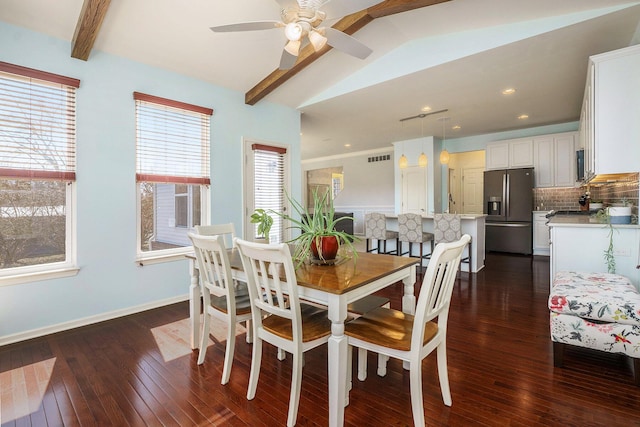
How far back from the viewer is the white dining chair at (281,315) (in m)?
1.55

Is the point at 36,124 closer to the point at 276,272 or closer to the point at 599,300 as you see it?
the point at 276,272

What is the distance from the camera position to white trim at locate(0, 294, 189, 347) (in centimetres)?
264

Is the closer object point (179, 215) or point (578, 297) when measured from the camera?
point (578, 297)

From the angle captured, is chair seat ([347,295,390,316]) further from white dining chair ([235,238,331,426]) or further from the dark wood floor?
the dark wood floor

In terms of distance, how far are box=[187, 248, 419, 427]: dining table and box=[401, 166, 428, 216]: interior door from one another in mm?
5546

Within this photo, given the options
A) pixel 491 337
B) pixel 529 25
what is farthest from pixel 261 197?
pixel 529 25

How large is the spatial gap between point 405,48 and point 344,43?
179cm

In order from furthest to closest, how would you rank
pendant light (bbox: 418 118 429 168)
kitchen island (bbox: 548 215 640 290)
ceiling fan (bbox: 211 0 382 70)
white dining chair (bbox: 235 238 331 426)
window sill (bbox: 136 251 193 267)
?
pendant light (bbox: 418 118 429 168) < window sill (bbox: 136 251 193 267) < kitchen island (bbox: 548 215 640 290) < ceiling fan (bbox: 211 0 382 70) < white dining chair (bbox: 235 238 331 426)

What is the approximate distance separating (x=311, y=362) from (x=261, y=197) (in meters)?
2.89

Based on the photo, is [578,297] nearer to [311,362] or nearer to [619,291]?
[619,291]

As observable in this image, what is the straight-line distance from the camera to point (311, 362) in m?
2.28

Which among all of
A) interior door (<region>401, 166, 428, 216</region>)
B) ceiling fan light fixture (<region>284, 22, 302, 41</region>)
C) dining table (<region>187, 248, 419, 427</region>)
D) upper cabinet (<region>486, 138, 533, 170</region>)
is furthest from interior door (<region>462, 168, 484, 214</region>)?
ceiling fan light fixture (<region>284, 22, 302, 41</region>)

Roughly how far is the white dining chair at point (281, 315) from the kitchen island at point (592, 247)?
2616mm

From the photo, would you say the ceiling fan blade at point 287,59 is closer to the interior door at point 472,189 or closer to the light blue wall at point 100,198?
the light blue wall at point 100,198
